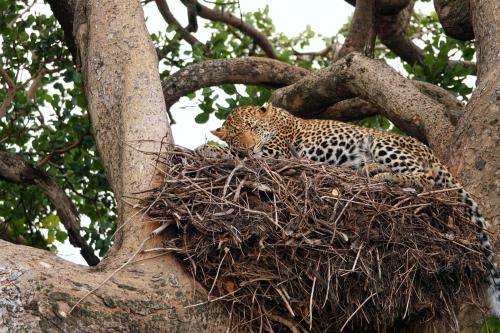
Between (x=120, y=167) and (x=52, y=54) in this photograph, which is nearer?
(x=120, y=167)

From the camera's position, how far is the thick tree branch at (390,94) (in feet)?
28.4

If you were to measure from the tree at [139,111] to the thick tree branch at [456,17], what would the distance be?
19 mm

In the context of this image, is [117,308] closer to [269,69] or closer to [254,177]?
[254,177]

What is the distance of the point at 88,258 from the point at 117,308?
11.9 feet

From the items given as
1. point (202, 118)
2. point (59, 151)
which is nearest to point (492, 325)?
point (202, 118)

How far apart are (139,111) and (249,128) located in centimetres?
328

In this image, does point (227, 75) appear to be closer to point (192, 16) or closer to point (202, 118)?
point (202, 118)

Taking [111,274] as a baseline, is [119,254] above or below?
above

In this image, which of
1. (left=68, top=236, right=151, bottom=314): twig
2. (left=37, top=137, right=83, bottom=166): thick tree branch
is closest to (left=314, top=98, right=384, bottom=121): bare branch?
(left=37, top=137, right=83, bottom=166): thick tree branch

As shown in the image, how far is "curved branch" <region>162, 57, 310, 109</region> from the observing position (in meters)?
10.4

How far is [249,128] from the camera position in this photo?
10.2 meters

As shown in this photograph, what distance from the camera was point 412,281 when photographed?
6586mm

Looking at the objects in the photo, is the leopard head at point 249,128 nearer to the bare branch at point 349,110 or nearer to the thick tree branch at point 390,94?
the thick tree branch at point 390,94

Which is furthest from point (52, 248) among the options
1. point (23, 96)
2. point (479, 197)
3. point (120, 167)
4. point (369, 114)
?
point (479, 197)
